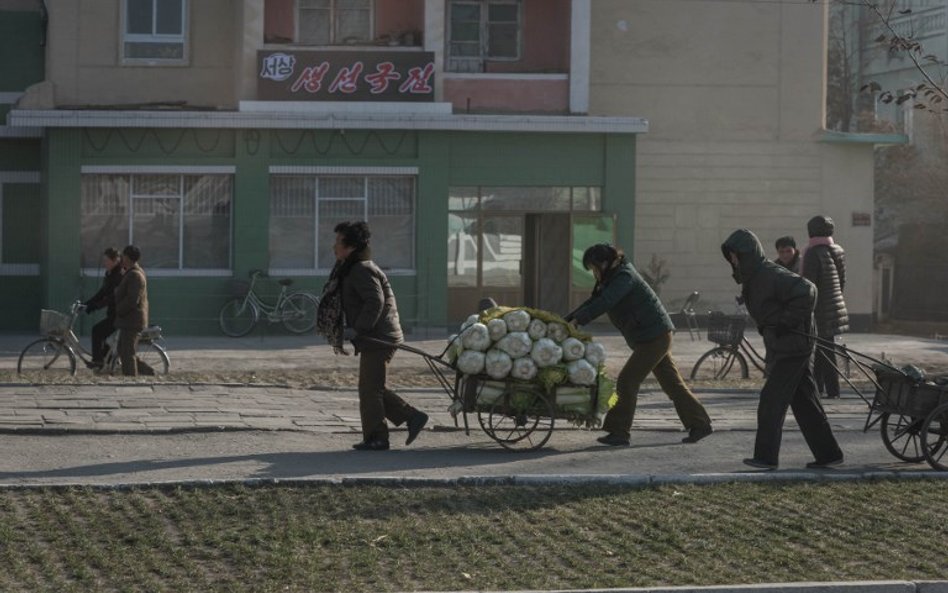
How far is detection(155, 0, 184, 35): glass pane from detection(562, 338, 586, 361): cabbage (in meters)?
18.3

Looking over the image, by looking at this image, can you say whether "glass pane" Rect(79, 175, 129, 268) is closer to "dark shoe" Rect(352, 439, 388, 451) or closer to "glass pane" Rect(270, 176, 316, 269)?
"glass pane" Rect(270, 176, 316, 269)

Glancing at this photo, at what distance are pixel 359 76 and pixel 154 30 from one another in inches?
156

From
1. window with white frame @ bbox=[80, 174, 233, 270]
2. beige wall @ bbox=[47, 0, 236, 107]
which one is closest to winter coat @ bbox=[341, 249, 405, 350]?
window with white frame @ bbox=[80, 174, 233, 270]

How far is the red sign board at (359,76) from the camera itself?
27797 mm

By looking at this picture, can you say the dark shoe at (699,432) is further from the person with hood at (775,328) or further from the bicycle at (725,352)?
the bicycle at (725,352)

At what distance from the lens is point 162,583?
8.03 metres

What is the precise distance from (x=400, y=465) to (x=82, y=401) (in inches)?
174

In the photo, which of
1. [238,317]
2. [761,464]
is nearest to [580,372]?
[761,464]

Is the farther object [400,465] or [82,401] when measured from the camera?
[82,401]

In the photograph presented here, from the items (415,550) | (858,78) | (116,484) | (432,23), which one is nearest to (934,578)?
(415,550)

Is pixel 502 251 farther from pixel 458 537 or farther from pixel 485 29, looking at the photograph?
pixel 458 537

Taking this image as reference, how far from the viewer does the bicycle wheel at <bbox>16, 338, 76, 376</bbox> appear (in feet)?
64.1

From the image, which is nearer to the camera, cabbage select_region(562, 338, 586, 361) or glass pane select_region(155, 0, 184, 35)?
cabbage select_region(562, 338, 586, 361)

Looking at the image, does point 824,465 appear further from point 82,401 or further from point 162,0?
point 162,0
